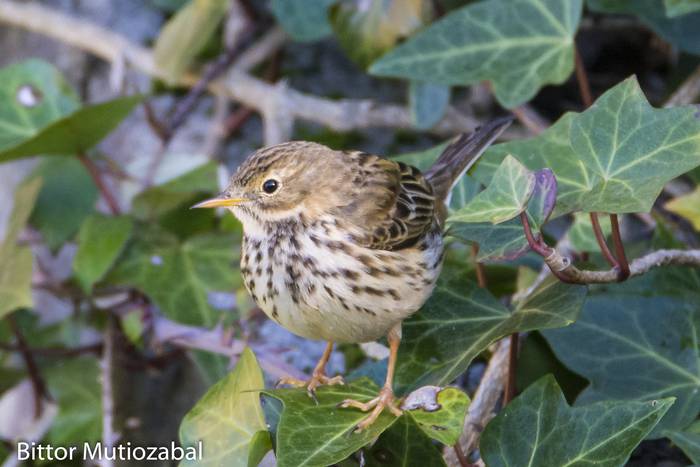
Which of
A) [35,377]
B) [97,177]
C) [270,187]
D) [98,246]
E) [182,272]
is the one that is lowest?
[35,377]

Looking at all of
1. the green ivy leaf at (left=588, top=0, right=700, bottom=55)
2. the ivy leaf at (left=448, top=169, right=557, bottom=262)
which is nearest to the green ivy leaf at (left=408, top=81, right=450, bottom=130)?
the green ivy leaf at (left=588, top=0, right=700, bottom=55)

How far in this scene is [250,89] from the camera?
487 centimetres

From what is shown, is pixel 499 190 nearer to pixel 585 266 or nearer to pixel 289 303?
pixel 585 266

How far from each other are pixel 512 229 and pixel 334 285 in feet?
1.80

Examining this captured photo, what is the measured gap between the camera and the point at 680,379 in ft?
9.15

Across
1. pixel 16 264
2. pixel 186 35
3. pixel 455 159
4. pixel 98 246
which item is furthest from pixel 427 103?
pixel 16 264

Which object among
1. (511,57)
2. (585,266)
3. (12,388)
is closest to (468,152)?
(511,57)

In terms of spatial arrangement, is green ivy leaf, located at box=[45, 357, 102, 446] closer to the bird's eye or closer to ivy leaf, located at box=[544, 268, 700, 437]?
the bird's eye

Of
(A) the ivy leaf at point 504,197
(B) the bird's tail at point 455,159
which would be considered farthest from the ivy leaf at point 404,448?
(B) the bird's tail at point 455,159

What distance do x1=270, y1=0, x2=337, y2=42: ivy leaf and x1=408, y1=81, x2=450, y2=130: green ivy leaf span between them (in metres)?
0.49

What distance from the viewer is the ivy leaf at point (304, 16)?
4.38 m

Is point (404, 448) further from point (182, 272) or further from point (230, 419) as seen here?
point (182, 272)

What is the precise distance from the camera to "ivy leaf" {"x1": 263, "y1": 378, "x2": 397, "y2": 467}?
2.31 meters

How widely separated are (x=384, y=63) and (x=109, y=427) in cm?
171
